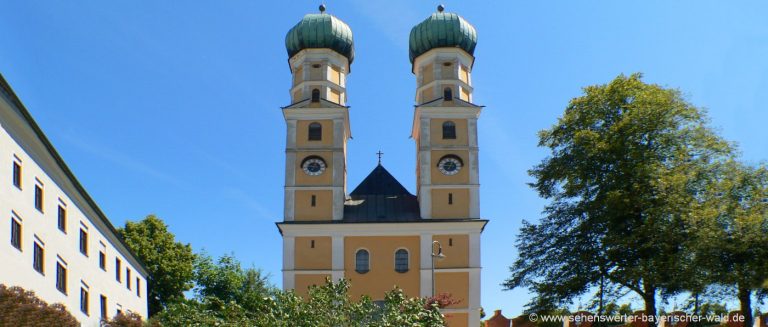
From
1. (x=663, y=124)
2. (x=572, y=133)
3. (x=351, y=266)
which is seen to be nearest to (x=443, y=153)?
(x=351, y=266)

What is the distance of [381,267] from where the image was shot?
47844mm

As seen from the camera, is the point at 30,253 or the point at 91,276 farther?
the point at 91,276

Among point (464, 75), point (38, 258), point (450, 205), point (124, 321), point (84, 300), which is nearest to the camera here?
point (38, 258)

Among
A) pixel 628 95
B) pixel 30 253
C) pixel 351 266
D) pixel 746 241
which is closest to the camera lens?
pixel 30 253

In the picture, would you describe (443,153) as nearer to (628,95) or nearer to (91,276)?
(628,95)

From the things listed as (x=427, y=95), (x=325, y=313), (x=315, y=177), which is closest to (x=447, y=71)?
(x=427, y=95)

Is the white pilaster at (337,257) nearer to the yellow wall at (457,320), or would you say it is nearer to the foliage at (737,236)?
the yellow wall at (457,320)

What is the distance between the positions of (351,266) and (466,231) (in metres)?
5.99

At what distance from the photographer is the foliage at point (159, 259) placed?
50.4 m

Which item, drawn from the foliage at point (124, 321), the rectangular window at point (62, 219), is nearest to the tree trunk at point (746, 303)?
the foliage at point (124, 321)

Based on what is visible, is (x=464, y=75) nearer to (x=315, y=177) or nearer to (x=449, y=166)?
(x=449, y=166)

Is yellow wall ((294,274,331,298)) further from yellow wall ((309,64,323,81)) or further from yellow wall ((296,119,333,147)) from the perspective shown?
yellow wall ((309,64,323,81))

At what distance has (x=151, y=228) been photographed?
2042 inches

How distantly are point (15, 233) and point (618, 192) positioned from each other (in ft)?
65.1
